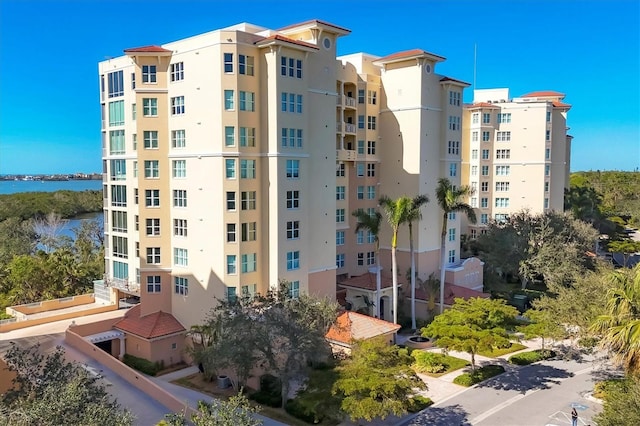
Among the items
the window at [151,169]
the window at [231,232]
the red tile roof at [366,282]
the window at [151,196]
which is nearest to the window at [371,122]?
the red tile roof at [366,282]

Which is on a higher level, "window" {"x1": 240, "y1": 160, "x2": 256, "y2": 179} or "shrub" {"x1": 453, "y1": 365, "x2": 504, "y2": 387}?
"window" {"x1": 240, "y1": 160, "x2": 256, "y2": 179}

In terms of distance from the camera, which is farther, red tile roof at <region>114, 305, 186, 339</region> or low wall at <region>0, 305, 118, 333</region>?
low wall at <region>0, 305, 118, 333</region>

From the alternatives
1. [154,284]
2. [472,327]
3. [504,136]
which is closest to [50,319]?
[154,284]

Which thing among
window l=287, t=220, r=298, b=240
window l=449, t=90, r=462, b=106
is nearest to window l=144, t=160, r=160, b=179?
window l=287, t=220, r=298, b=240

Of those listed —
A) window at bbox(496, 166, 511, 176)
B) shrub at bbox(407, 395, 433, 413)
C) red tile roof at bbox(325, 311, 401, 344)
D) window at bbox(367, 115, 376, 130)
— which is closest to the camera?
shrub at bbox(407, 395, 433, 413)

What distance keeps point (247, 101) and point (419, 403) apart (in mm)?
21389

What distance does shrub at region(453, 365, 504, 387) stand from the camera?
3124 centimetres

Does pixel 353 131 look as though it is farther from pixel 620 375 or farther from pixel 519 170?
pixel 519 170

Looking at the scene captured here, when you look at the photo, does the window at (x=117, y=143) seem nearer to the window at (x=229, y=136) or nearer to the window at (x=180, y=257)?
the window at (x=180, y=257)

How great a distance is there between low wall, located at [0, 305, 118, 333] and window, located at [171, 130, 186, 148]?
16.6 metres

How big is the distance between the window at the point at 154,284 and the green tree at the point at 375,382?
17629 millimetres

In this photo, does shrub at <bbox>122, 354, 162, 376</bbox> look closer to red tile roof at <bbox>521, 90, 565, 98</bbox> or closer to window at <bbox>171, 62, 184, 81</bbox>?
window at <bbox>171, 62, 184, 81</bbox>

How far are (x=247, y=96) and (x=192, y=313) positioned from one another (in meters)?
15.2

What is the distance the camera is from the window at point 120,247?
42.1m
